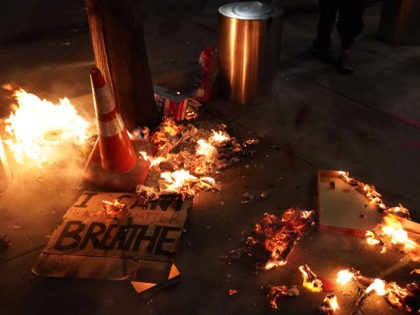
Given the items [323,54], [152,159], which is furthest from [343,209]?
[323,54]

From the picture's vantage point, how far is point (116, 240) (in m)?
2.67

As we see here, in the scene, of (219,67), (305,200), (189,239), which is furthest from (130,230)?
(219,67)

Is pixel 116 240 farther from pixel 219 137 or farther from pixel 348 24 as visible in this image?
pixel 348 24

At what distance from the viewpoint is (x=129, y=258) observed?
2.53m

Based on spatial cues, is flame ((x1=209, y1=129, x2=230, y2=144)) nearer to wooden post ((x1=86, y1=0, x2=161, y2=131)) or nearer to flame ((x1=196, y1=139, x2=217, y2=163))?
flame ((x1=196, y1=139, x2=217, y2=163))

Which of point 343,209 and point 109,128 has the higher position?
point 109,128

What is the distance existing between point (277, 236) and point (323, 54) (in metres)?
3.68

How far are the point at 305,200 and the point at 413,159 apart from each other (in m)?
1.25

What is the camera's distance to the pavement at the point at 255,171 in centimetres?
234

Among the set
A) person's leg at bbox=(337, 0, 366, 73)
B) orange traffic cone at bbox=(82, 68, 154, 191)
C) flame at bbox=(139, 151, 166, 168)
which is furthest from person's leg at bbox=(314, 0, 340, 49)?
orange traffic cone at bbox=(82, 68, 154, 191)

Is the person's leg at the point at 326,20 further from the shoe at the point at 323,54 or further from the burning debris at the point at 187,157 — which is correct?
the burning debris at the point at 187,157

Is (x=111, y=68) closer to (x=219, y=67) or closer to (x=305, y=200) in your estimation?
(x=219, y=67)

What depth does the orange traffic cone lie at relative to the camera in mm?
3076

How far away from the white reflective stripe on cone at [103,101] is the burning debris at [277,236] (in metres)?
1.55
